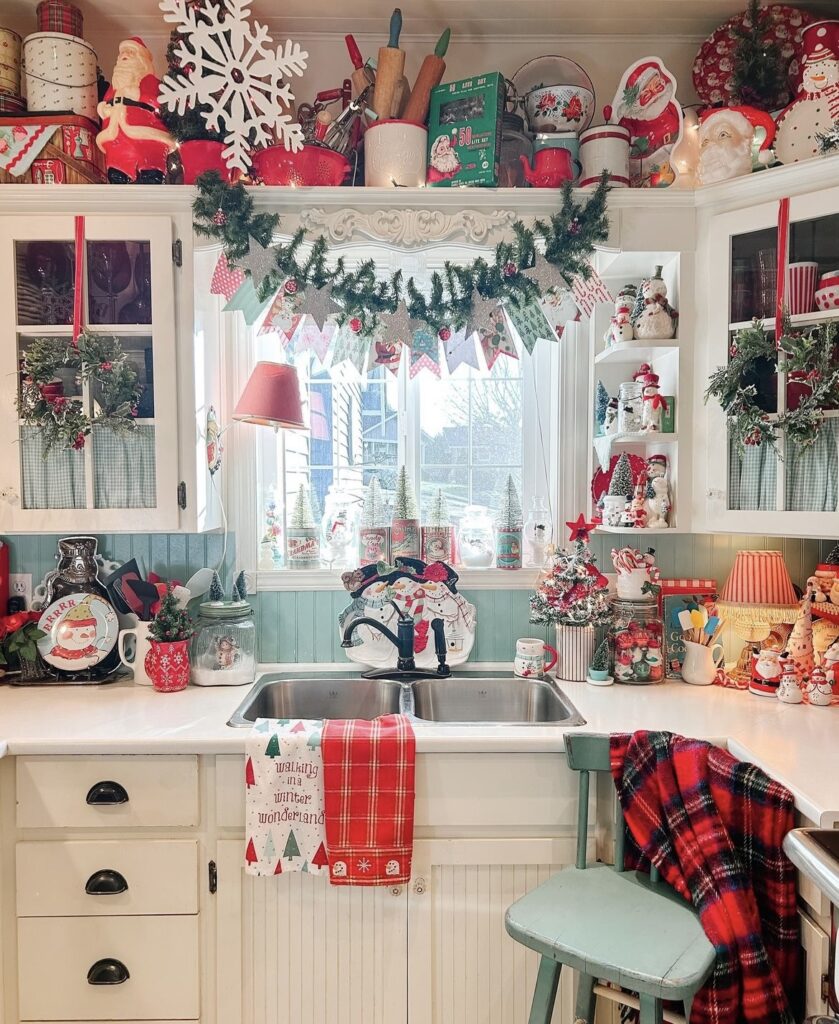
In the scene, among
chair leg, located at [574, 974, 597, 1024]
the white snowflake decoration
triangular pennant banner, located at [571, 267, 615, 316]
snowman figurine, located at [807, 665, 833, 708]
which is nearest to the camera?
chair leg, located at [574, 974, 597, 1024]

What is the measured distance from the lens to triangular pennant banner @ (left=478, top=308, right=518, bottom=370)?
2023 millimetres

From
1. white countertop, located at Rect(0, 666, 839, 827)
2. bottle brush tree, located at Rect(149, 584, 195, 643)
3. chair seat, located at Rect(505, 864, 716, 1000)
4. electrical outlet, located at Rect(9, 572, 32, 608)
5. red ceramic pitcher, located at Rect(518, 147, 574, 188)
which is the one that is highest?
red ceramic pitcher, located at Rect(518, 147, 574, 188)

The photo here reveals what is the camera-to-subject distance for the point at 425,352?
2.16 m

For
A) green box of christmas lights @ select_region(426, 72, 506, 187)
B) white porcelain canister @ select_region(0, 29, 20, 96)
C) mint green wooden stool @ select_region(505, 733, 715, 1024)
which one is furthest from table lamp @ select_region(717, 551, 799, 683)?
white porcelain canister @ select_region(0, 29, 20, 96)

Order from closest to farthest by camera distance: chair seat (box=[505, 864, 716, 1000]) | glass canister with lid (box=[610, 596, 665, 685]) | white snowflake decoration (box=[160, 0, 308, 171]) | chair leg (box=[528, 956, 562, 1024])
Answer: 1. chair seat (box=[505, 864, 716, 1000])
2. chair leg (box=[528, 956, 562, 1024])
3. white snowflake decoration (box=[160, 0, 308, 171])
4. glass canister with lid (box=[610, 596, 665, 685])

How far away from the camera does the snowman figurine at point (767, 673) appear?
1958 mm

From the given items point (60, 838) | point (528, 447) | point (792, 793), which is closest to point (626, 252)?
point (528, 447)

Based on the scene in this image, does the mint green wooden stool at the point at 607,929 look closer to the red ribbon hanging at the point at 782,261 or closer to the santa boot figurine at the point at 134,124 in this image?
the red ribbon hanging at the point at 782,261

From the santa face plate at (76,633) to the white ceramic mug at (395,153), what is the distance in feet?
4.46

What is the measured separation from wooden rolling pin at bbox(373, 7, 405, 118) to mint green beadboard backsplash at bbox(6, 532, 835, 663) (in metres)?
1.26

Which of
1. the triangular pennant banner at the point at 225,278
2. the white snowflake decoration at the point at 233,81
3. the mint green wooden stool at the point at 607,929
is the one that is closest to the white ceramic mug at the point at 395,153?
the white snowflake decoration at the point at 233,81

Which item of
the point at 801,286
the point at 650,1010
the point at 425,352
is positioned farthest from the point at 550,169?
the point at 650,1010

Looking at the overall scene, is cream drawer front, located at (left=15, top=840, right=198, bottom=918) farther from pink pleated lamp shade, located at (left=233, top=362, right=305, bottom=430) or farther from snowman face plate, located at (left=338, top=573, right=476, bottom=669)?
pink pleated lamp shade, located at (left=233, top=362, right=305, bottom=430)

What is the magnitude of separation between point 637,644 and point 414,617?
0.63 m
